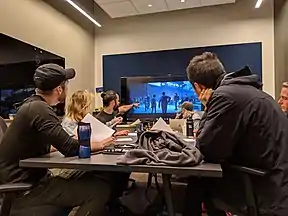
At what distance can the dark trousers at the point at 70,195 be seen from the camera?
1737 mm

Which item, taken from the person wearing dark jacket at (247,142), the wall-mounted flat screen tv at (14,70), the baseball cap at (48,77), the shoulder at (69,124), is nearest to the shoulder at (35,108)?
the baseball cap at (48,77)

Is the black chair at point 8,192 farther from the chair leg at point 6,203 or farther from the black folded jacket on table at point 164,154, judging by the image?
the black folded jacket on table at point 164,154

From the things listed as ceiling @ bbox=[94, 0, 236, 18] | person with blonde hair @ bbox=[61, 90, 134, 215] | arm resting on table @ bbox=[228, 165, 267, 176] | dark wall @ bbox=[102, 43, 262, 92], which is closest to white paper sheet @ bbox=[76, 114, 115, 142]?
person with blonde hair @ bbox=[61, 90, 134, 215]

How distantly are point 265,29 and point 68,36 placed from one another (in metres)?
4.03

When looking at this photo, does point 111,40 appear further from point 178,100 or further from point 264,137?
point 264,137

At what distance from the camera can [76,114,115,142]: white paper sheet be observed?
81.1 inches

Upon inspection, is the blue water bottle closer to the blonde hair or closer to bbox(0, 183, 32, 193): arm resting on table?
bbox(0, 183, 32, 193): arm resting on table

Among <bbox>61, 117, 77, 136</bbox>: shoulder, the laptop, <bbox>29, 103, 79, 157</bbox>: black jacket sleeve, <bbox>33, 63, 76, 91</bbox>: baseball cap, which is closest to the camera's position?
<bbox>29, 103, 79, 157</bbox>: black jacket sleeve

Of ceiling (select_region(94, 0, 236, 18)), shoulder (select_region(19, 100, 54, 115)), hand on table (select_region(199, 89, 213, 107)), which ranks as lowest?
shoulder (select_region(19, 100, 54, 115))

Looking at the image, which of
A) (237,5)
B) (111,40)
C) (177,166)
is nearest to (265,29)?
(237,5)

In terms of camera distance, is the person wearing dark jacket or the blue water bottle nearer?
the person wearing dark jacket

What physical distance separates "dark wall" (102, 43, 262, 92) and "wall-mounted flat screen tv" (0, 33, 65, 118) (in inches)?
92.1

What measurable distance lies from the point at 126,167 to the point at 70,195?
0.49 meters

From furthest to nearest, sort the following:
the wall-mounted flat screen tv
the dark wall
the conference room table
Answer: the dark wall < the wall-mounted flat screen tv < the conference room table
